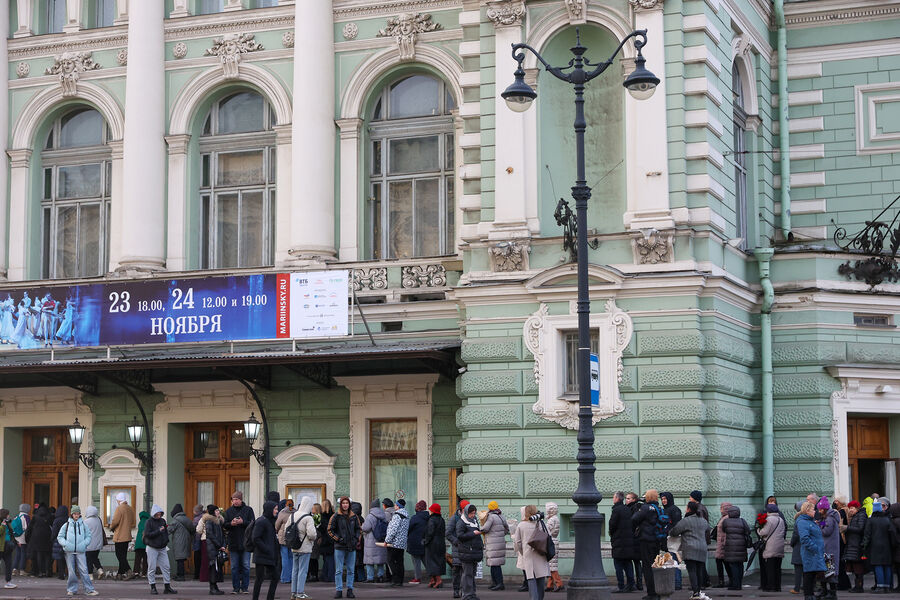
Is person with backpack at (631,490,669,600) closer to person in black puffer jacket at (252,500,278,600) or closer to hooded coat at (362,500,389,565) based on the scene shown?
person in black puffer jacket at (252,500,278,600)

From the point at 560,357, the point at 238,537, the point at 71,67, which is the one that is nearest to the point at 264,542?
the point at 238,537

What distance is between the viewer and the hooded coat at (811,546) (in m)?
20.8

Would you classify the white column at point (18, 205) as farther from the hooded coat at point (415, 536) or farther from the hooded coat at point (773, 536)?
the hooded coat at point (773, 536)

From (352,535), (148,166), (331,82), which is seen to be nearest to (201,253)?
(148,166)

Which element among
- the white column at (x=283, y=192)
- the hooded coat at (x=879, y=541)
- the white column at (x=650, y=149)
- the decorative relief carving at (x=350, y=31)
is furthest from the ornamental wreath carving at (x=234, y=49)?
the hooded coat at (x=879, y=541)

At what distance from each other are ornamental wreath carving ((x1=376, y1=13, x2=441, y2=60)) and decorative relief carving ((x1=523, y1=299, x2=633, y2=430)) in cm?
734

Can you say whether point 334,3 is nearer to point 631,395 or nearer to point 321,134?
point 321,134

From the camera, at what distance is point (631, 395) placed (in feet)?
81.7

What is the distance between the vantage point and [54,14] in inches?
1296

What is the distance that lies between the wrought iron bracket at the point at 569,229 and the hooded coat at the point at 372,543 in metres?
5.96

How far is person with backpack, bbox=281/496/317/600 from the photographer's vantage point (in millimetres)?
22188

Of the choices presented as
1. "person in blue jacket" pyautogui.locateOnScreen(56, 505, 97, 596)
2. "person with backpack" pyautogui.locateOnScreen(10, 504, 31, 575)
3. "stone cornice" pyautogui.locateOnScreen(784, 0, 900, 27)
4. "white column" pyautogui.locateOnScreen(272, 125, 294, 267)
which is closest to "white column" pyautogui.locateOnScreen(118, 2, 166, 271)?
"white column" pyautogui.locateOnScreen(272, 125, 294, 267)

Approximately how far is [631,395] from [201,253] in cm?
1102

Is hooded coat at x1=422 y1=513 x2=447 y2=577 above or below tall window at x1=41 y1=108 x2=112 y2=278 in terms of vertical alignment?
below
